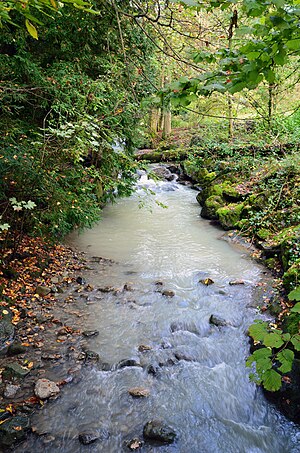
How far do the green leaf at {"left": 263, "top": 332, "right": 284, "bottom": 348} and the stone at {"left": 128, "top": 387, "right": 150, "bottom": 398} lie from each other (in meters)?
2.19

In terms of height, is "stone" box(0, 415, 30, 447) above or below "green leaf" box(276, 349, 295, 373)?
below

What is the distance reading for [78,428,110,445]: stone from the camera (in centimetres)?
304

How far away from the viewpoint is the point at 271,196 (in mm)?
8414

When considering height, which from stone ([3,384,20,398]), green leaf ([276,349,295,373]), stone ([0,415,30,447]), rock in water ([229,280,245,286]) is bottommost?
stone ([0,415,30,447])

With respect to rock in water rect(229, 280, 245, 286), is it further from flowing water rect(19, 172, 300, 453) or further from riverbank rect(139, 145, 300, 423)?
riverbank rect(139, 145, 300, 423)

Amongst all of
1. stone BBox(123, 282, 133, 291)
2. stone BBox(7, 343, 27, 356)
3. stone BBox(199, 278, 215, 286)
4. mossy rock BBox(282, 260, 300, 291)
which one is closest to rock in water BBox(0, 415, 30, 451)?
stone BBox(7, 343, 27, 356)

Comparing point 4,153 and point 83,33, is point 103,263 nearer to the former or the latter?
point 4,153

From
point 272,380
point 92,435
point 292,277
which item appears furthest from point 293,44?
point 292,277

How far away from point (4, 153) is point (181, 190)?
34.2 ft

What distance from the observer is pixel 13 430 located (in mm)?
2971

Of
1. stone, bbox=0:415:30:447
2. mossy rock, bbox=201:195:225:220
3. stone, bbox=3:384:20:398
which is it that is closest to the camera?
stone, bbox=0:415:30:447

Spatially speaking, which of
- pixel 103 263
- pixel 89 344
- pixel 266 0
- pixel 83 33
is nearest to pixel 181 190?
pixel 103 263

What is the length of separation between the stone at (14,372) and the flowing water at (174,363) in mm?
533

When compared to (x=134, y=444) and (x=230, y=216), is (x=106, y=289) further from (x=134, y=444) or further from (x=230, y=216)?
(x=230, y=216)
